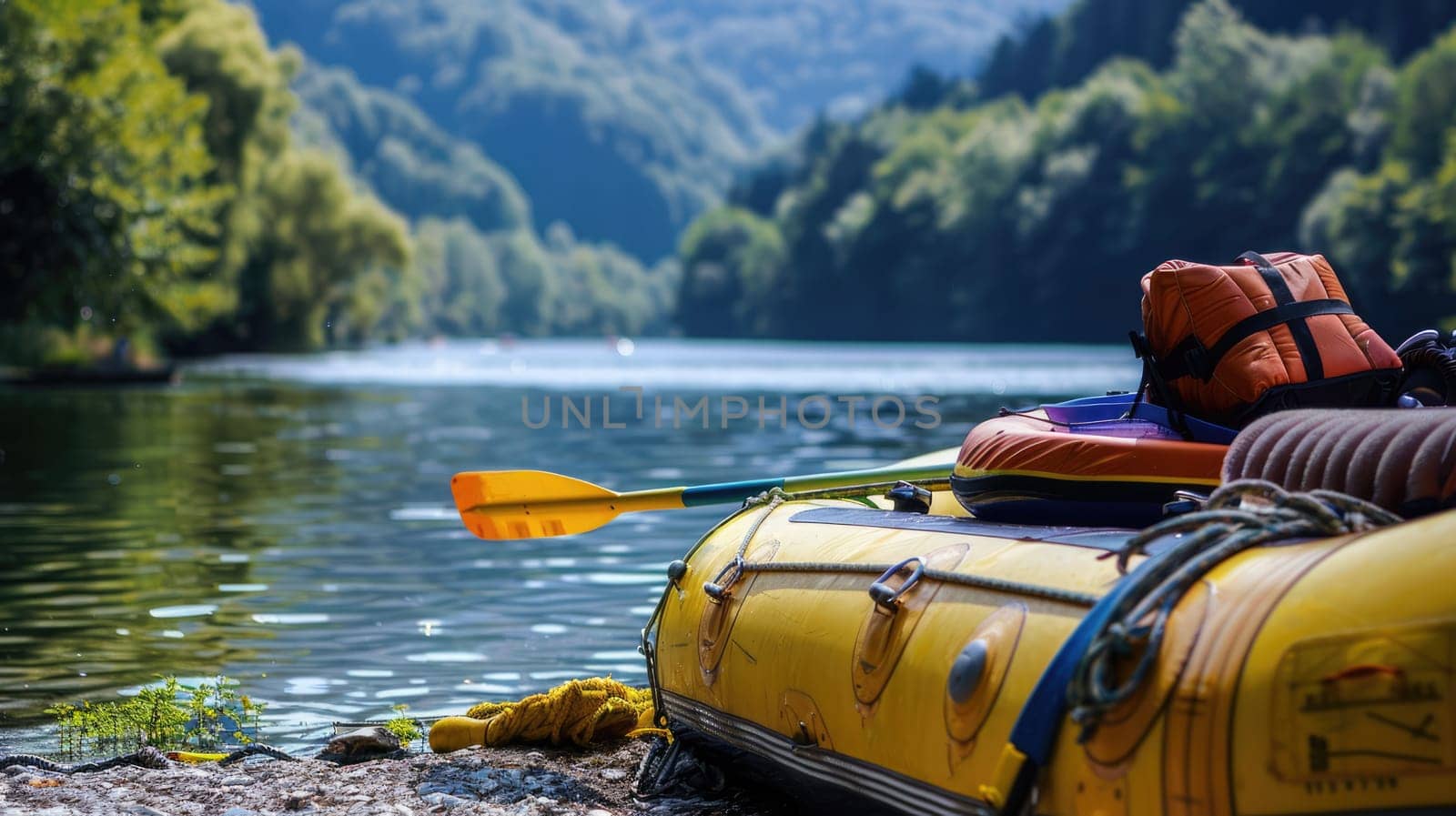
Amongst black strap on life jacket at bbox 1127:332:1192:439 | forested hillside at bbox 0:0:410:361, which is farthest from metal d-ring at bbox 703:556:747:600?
forested hillside at bbox 0:0:410:361

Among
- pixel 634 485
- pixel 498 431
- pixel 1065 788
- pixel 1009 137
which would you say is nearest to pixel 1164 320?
pixel 1065 788

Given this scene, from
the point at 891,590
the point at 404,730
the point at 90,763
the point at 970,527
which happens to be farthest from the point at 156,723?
the point at 970,527

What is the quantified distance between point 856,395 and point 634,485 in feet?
62.1

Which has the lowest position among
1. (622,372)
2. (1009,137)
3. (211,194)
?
(622,372)

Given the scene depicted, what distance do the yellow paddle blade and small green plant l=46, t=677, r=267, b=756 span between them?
113cm

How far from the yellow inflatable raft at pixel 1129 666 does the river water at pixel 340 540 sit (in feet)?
8.36

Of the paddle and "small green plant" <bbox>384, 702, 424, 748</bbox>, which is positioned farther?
the paddle

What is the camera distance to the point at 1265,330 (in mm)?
4699

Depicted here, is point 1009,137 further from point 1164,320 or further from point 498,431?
point 1164,320

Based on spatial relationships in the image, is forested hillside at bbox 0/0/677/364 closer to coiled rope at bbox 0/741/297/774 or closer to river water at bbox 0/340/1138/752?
river water at bbox 0/340/1138/752

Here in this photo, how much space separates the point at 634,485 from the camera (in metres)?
15.0

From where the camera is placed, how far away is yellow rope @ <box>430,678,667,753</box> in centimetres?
574

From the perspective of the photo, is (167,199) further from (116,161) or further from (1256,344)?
(1256,344)

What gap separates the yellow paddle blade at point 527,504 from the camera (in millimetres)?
6359
